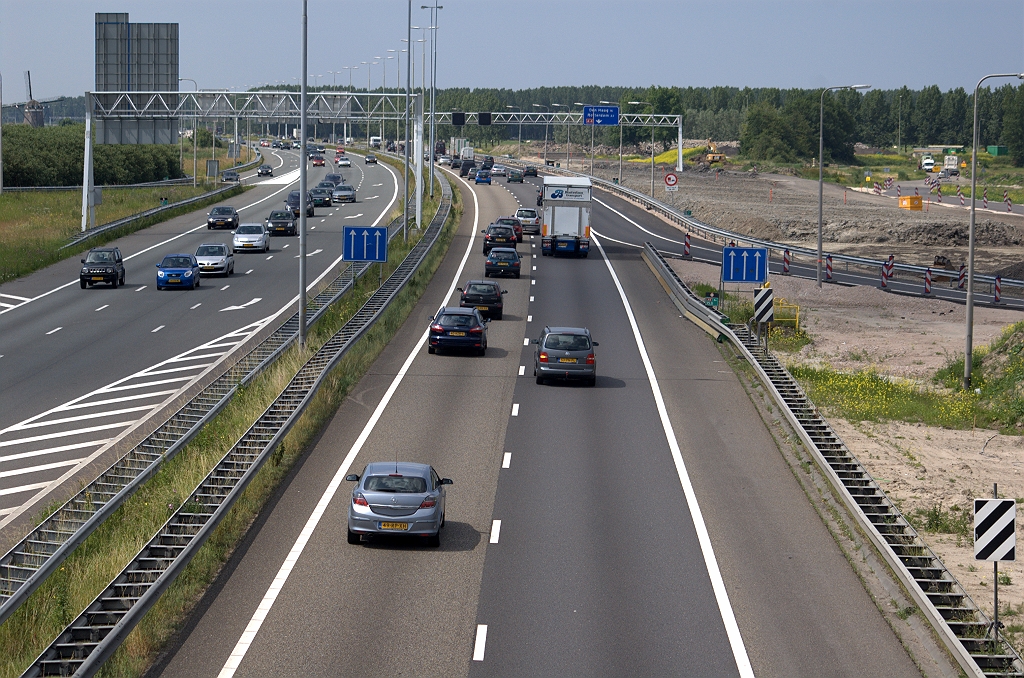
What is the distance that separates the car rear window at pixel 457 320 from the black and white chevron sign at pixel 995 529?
2422cm

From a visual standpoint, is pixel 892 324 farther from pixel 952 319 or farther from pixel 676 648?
pixel 676 648

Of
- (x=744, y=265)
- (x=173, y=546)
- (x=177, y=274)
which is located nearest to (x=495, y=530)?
(x=173, y=546)

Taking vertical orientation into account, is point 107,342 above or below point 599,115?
below

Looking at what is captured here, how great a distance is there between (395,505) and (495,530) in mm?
2576

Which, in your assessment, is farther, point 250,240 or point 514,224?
point 514,224

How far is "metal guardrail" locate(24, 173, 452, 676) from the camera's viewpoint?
15.2 metres

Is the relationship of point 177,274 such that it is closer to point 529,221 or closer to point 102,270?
point 102,270

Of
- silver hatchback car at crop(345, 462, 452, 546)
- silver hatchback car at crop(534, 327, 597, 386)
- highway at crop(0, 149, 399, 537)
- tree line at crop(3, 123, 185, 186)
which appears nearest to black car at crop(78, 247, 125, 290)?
highway at crop(0, 149, 399, 537)

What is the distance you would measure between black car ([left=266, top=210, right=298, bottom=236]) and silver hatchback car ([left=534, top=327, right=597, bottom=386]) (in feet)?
139

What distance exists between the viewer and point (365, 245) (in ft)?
162

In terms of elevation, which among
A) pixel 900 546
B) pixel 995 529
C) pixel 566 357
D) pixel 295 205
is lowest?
pixel 900 546

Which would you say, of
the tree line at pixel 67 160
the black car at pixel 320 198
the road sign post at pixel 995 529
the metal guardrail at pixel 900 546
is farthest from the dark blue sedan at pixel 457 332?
the tree line at pixel 67 160

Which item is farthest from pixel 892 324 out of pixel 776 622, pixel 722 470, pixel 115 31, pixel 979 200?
pixel 979 200

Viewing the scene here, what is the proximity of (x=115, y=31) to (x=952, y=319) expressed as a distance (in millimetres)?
54581
